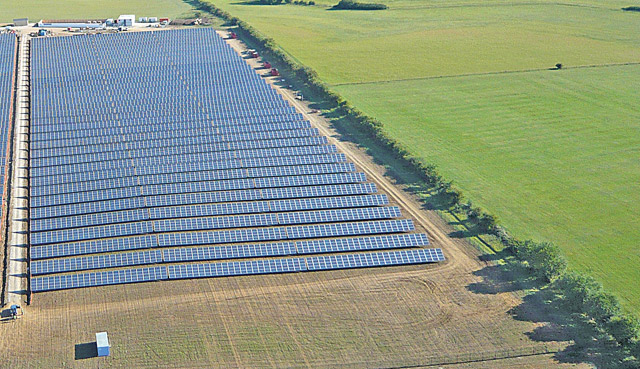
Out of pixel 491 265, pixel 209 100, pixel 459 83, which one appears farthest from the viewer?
pixel 459 83

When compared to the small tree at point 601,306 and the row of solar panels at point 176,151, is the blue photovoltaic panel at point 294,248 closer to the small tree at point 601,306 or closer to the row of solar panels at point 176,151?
the small tree at point 601,306

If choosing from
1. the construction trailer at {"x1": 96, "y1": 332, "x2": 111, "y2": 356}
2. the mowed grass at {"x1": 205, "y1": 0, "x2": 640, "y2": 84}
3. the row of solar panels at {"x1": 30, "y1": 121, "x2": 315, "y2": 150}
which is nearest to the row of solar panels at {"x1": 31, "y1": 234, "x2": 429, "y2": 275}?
the construction trailer at {"x1": 96, "y1": 332, "x2": 111, "y2": 356}

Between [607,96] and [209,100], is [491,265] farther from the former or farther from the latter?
[607,96]

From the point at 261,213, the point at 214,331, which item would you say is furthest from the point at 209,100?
the point at 214,331

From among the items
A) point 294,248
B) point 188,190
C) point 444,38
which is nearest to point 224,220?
point 188,190

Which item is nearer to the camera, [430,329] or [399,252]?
[430,329]

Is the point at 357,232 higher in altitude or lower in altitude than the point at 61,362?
higher

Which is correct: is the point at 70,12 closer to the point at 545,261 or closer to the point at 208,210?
the point at 208,210

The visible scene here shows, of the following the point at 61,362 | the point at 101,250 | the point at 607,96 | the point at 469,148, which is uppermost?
the point at 607,96
